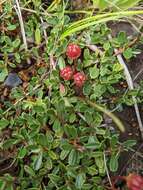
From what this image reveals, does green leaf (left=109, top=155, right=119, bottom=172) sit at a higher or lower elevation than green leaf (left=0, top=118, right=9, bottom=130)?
lower

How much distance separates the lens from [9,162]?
6.96 feet

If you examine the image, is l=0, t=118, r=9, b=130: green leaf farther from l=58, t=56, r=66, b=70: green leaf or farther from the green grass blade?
the green grass blade

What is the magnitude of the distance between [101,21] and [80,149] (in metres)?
0.61

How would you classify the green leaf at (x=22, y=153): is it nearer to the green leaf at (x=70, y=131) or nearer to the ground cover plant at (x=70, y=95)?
the ground cover plant at (x=70, y=95)

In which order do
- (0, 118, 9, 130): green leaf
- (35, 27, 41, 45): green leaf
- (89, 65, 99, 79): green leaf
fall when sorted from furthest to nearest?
(35, 27, 41, 45): green leaf → (89, 65, 99, 79): green leaf → (0, 118, 9, 130): green leaf

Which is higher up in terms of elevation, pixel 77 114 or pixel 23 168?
pixel 77 114

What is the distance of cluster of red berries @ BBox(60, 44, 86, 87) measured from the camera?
2.19m

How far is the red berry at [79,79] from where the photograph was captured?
218 centimetres

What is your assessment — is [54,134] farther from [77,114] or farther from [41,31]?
[41,31]

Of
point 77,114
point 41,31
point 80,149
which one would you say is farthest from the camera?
point 41,31

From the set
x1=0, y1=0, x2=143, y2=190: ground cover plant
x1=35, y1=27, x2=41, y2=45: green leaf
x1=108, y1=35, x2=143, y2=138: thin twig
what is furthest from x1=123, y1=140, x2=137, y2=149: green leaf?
x1=35, y1=27, x2=41, y2=45: green leaf

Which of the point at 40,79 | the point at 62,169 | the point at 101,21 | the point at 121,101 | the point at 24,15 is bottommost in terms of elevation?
the point at 62,169

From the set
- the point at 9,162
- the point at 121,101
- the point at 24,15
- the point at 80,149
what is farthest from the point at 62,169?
the point at 24,15

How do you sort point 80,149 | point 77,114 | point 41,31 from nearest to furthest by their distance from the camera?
1. point 80,149
2. point 77,114
3. point 41,31
